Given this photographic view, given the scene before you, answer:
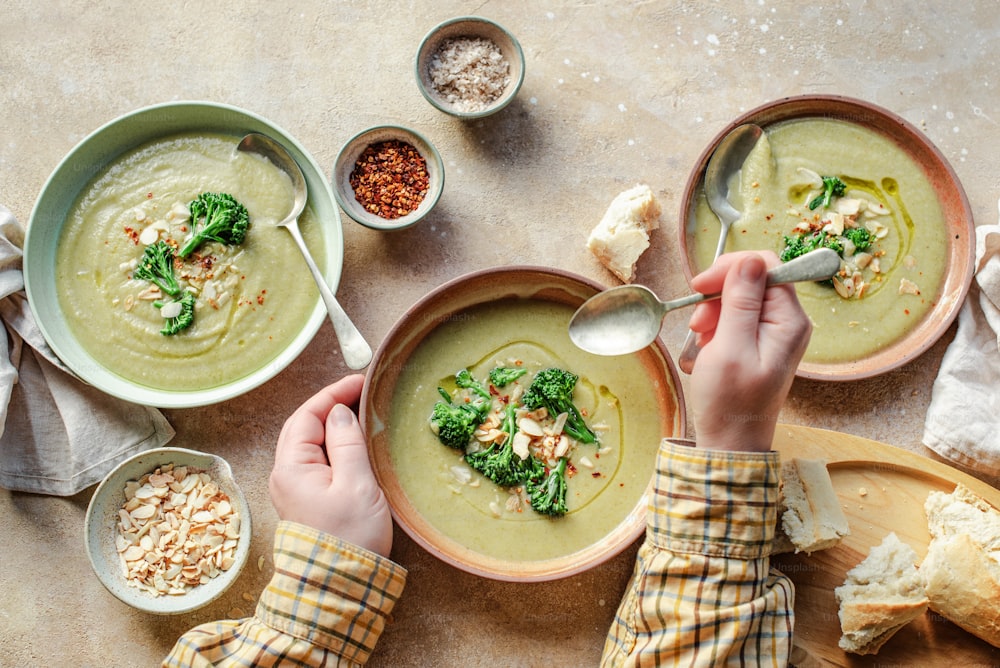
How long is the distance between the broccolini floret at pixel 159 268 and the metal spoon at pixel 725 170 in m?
1.85

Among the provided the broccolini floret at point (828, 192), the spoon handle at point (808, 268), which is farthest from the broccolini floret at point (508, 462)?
the broccolini floret at point (828, 192)

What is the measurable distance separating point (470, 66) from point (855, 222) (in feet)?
5.07

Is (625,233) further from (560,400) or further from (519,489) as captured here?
(519,489)

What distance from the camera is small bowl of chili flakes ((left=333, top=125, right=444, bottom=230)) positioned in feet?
9.42

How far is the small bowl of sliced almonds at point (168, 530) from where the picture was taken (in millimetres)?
2723

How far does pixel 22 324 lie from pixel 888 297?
3.18 m

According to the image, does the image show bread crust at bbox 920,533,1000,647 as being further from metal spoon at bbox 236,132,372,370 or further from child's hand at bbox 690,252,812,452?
metal spoon at bbox 236,132,372,370

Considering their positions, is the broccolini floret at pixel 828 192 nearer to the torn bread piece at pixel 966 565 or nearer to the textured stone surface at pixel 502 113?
the textured stone surface at pixel 502 113

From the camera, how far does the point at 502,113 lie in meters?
3.11

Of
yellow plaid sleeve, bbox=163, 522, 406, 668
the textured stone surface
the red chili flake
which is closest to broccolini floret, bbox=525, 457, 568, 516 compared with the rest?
yellow plaid sleeve, bbox=163, 522, 406, 668

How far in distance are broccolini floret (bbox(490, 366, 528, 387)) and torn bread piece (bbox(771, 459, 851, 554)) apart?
961 mm

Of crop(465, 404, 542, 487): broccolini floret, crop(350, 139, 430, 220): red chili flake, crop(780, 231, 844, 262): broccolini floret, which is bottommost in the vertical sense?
crop(465, 404, 542, 487): broccolini floret

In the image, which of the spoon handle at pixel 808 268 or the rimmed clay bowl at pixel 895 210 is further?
the rimmed clay bowl at pixel 895 210

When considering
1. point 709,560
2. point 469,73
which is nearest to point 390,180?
point 469,73
